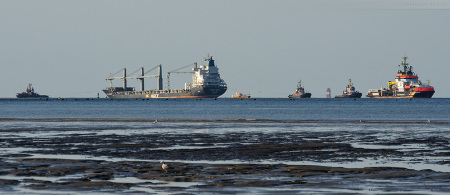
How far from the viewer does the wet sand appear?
19.4m

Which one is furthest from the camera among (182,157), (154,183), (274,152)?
(274,152)

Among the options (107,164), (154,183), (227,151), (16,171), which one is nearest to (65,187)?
(154,183)

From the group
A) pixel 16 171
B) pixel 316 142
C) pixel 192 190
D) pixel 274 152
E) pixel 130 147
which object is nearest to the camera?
pixel 192 190

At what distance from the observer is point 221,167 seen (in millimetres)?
24234

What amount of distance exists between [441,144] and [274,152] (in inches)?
388

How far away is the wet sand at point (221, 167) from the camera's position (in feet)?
63.8

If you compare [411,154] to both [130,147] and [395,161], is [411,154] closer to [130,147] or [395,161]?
[395,161]

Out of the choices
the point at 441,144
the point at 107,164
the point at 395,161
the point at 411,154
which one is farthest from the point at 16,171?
the point at 441,144

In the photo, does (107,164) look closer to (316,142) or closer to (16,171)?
(16,171)

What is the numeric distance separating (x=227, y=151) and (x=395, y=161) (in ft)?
27.0

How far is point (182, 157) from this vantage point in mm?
28453

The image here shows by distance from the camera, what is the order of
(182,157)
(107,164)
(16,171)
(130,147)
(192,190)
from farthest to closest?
(130,147) < (182,157) < (107,164) < (16,171) < (192,190)

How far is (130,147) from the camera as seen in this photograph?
33844 mm

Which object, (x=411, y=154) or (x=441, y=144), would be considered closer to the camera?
(x=411, y=154)
